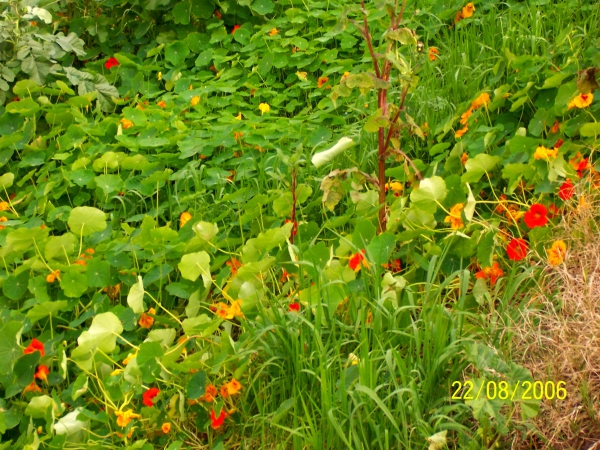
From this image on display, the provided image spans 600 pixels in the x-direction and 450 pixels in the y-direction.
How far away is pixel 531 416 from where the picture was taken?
1.97 metres

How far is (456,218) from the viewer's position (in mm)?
2689

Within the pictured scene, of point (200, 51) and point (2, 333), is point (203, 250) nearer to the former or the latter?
point (2, 333)

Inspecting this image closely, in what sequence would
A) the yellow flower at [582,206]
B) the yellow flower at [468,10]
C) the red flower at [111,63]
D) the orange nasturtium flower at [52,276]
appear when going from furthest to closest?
the red flower at [111,63] → the yellow flower at [468,10] → the orange nasturtium flower at [52,276] → the yellow flower at [582,206]

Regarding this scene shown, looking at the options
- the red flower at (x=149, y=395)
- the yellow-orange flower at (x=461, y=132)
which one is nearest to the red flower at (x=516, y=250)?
the yellow-orange flower at (x=461, y=132)

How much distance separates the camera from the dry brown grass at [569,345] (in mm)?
2012

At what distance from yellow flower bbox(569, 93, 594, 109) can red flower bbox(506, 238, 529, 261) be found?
60 cm

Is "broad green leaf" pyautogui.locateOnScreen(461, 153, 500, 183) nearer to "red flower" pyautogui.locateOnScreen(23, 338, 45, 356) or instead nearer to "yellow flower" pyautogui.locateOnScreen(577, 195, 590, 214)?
"yellow flower" pyautogui.locateOnScreen(577, 195, 590, 214)

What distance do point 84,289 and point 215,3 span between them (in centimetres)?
250

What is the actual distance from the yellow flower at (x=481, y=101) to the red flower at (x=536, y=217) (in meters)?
0.75

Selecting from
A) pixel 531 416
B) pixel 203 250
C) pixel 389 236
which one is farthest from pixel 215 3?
pixel 531 416

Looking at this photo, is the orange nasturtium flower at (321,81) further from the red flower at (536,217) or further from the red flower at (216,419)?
the red flower at (216,419)

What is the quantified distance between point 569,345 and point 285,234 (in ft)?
3.42

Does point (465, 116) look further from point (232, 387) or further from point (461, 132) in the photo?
point (232, 387)
